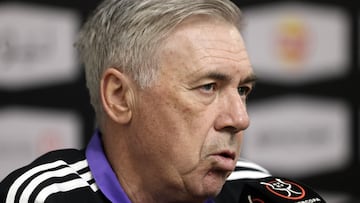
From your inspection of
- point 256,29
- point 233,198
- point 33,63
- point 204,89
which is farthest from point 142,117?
point 256,29

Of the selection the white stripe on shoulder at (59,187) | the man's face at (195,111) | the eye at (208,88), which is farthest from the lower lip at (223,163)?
the white stripe on shoulder at (59,187)

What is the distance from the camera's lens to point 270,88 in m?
2.73

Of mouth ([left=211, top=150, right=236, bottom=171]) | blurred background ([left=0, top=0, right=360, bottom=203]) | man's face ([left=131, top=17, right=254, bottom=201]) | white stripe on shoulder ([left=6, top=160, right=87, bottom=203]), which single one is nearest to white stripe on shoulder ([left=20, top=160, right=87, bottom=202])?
white stripe on shoulder ([left=6, top=160, right=87, bottom=203])

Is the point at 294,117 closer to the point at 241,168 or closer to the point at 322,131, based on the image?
the point at 322,131

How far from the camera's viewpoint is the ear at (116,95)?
153cm

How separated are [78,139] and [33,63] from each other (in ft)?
0.93

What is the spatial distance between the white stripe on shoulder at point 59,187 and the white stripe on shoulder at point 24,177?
0.18 ft

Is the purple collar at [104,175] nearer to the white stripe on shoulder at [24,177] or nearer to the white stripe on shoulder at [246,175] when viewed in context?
the white stripe on shoulder at [24,177]

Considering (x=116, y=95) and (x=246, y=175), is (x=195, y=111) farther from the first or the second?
(x=246, y=175)

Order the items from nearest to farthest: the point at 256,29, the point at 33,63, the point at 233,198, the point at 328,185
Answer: the point at 233,198
the point at 33,63
the point at 256,29
the point at 328,185

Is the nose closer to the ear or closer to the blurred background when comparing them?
the ear

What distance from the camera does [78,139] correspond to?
2.53 m

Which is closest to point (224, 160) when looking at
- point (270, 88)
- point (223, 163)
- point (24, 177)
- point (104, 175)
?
point (223, 163)

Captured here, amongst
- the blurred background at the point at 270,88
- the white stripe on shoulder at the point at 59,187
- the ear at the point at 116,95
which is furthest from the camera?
the blurred background at the point at 270,88
